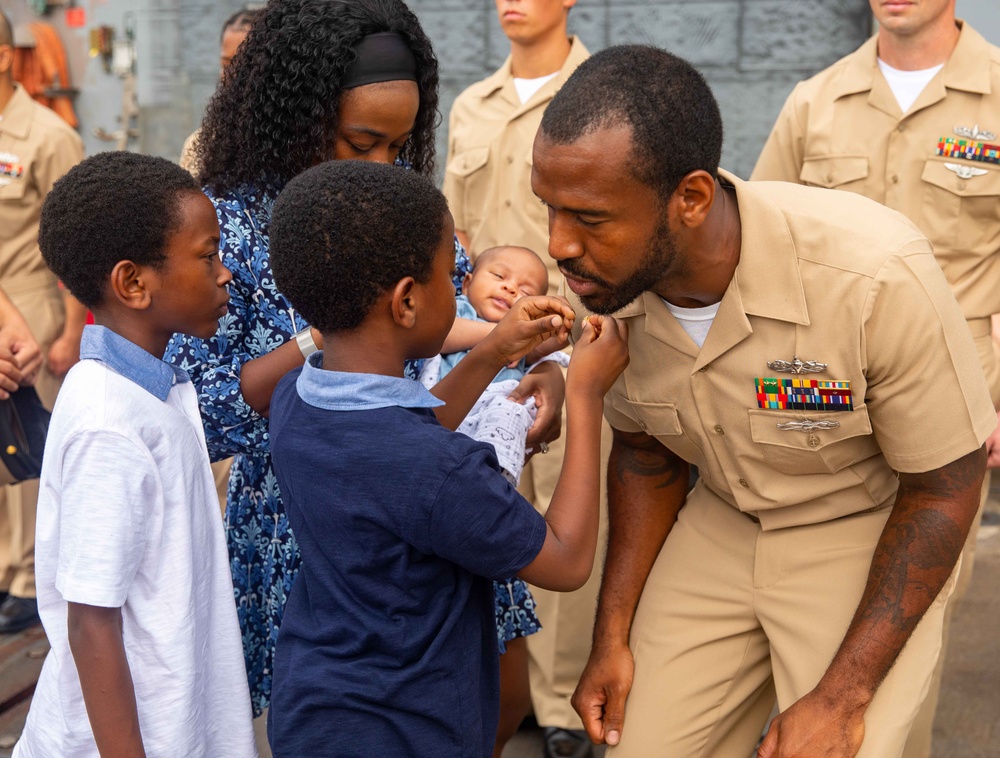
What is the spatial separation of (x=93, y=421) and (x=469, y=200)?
2.85m

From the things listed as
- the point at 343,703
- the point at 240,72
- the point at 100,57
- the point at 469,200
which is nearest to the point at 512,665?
the point at 343,703

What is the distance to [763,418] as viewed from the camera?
233 cm

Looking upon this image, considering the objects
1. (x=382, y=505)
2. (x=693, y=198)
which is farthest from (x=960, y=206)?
(x=382, y=505)

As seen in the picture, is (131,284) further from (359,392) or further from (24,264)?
(24,264)

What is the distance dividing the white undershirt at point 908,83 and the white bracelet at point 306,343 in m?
2.58

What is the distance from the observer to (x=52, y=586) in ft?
6.99

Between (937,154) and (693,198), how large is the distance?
6.66 feet

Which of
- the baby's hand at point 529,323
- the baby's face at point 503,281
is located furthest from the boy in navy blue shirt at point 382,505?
the baby's face at point 503,281

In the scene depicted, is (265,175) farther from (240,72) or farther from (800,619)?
(800,619)

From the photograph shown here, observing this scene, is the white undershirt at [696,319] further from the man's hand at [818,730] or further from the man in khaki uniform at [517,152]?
the man in khaki uniform at [517,152]

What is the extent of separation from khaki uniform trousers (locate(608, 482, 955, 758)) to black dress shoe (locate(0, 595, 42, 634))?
2930 millimetres

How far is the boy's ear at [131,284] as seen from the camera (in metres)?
2.12

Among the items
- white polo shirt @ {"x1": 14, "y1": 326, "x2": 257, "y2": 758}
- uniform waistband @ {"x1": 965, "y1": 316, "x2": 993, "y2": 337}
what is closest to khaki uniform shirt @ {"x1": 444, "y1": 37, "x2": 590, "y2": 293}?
uniform waistband @ {"x1": 965, "y1": 316, "x2": 993, "y2": 337}

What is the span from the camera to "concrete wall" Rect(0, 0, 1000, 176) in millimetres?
5477
